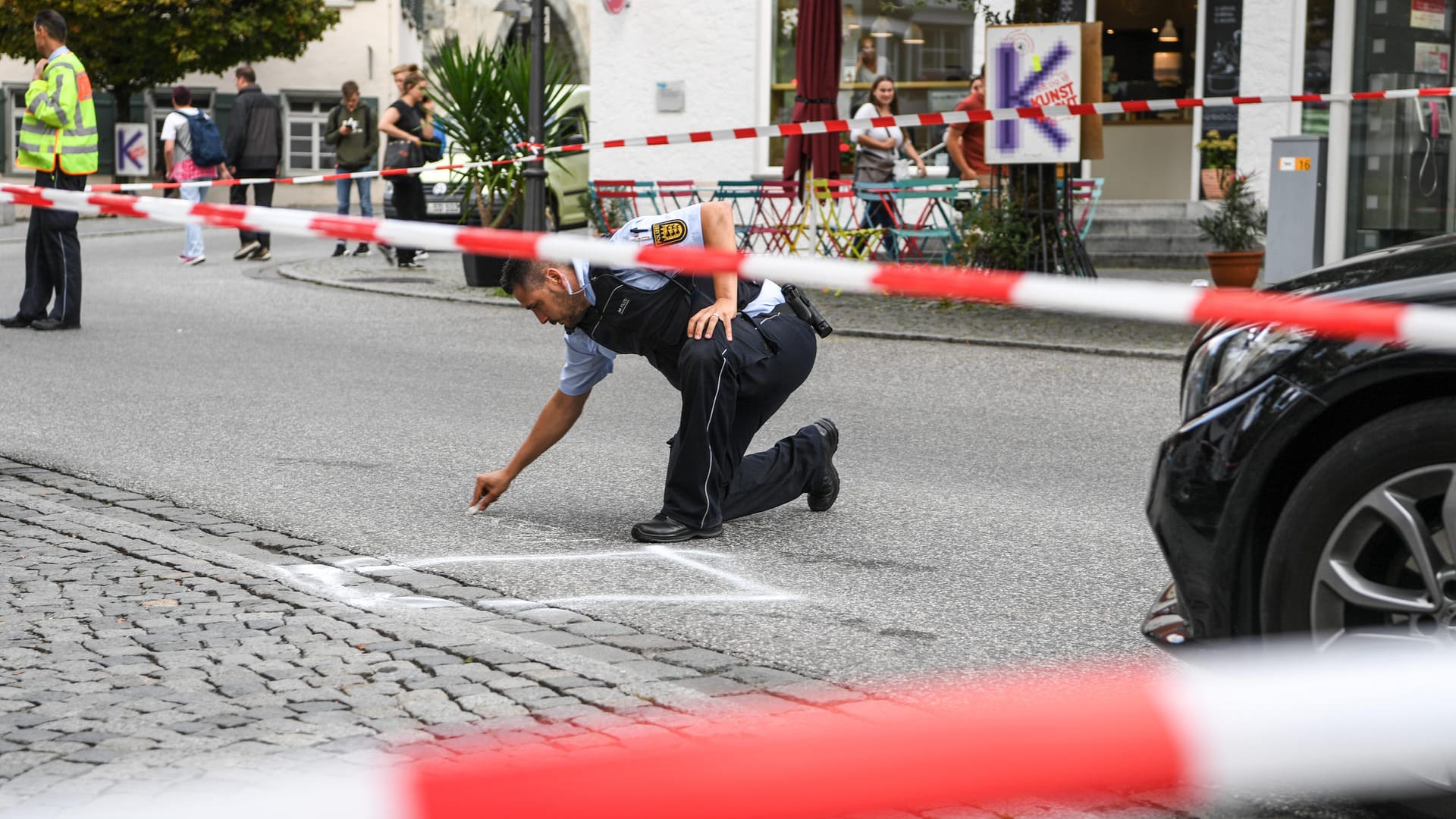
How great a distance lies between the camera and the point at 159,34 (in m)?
37.4

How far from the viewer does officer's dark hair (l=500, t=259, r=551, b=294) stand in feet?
18.7

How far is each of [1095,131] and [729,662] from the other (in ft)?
32.8

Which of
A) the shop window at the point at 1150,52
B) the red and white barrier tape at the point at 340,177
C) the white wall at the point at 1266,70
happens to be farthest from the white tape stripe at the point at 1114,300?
the shop window at the point at 1150,52

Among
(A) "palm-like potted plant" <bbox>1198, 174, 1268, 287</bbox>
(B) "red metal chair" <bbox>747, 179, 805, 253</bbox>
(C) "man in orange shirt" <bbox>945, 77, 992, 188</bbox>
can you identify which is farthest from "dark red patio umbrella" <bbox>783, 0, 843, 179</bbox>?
(A) "palm-like potted plant" <bbox>1198, 174, 1268, 287</bbox>

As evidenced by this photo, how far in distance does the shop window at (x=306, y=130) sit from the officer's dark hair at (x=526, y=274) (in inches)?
1491

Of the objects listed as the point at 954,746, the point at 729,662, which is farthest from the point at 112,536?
the point at 954,746

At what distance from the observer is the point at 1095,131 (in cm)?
1372

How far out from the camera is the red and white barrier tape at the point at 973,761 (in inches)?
49.4

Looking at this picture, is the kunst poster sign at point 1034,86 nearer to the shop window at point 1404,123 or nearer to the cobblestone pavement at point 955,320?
the cobblestone pavement at point 955,320

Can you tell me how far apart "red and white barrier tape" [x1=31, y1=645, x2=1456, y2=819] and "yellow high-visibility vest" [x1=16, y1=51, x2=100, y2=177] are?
11473 mm

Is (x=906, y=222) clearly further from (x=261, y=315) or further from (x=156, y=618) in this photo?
(x=156, y=618)

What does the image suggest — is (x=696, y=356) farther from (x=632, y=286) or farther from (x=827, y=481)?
(x=827, y=481)

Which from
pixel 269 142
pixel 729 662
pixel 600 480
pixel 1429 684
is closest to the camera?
pixel 1429 684

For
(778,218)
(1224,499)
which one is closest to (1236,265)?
(778,218)
